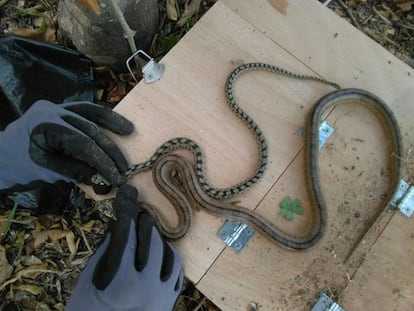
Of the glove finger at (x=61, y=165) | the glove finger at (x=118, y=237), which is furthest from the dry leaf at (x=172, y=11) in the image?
the glove finger at (x=118, y=237)

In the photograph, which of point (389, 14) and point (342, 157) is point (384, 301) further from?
point (389, 14)

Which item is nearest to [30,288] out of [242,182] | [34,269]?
[34,269]

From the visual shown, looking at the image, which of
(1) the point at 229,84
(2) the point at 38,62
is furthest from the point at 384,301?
(2) the point at 38,62

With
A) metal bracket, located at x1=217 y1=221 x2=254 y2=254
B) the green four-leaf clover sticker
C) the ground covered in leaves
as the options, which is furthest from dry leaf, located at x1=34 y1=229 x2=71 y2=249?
the green four-leaf clover sticker

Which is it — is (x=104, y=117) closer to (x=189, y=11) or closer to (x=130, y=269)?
(x=130, y=269)

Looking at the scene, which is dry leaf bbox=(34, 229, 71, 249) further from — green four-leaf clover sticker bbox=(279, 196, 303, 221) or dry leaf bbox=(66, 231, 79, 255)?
green four-leaf clover sticker bbox=(279, 196, 303, 221)
